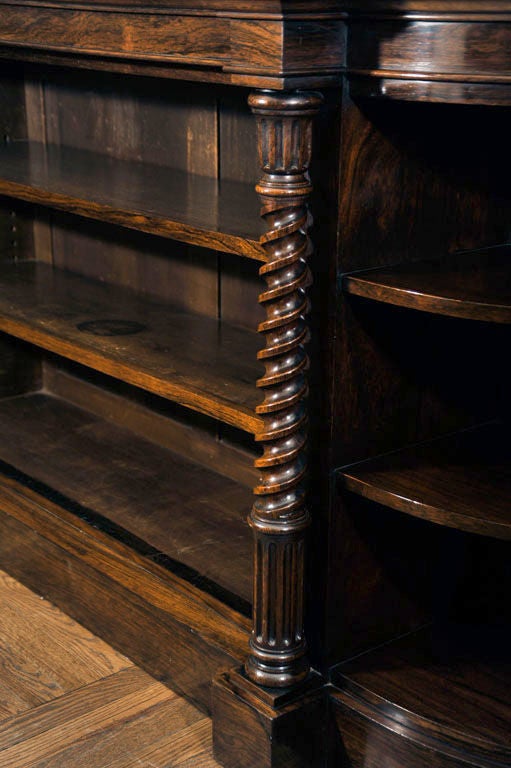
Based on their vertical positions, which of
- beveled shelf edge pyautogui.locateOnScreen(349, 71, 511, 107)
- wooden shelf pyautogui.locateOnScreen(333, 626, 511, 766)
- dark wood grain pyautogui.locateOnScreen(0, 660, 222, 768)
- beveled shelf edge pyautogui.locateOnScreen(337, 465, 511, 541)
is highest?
beveled shelf edge pyautogui.locateOnScreen(349, 71, 511, 107)

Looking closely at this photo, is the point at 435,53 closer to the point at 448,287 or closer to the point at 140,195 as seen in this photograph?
the point at 448,287

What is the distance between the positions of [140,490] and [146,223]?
32.3 inches

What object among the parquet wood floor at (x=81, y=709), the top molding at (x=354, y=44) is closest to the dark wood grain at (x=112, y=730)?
the parquet wood floor at (x=81, y=709)

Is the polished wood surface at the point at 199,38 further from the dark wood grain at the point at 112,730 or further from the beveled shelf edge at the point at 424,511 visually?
the dark wood grain at the point at 112,730

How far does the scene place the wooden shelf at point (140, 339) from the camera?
197 cm

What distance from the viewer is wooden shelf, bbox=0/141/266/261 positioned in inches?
72.6

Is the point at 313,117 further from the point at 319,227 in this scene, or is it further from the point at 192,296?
the point at 192,296

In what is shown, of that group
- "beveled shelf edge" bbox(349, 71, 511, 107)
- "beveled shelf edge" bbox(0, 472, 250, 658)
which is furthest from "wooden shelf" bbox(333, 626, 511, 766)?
"beveled shelf edge" bbox(349, 71, 511, 107)

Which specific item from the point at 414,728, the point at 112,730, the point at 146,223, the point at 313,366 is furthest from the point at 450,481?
the point at 112,730

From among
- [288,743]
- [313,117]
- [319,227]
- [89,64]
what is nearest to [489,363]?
[319,227]

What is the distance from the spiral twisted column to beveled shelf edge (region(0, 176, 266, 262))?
7 cm

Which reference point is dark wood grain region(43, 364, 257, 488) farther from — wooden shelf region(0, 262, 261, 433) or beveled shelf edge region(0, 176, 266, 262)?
beveled shelf edge region(0, 176, 266, 262)

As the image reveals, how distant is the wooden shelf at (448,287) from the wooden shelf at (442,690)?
26.4 inches

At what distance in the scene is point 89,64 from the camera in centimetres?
213
